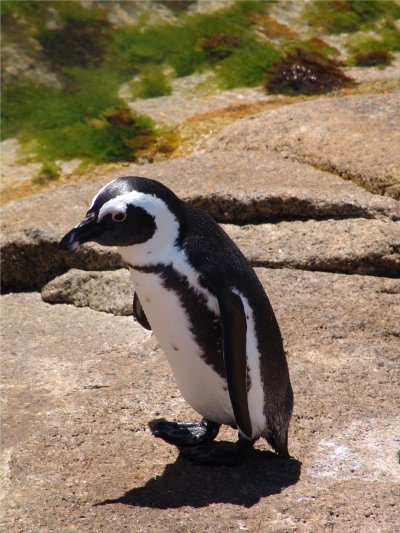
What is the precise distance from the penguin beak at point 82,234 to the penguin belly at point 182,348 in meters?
0.20

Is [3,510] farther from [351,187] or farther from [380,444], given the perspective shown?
[351,187]

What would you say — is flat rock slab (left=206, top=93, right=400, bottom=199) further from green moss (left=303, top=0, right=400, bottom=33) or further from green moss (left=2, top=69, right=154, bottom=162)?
green moss (left=303, top=0, right=400, bottom=33)

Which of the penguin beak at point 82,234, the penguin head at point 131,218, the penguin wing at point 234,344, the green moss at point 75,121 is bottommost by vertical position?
the green moss at point 75,121

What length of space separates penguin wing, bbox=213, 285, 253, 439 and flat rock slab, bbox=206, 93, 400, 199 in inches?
88.8

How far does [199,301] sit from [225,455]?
0.63 meters

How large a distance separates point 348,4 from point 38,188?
424 cm

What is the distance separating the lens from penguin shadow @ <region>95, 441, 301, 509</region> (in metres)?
3.10

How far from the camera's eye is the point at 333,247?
4688 mm

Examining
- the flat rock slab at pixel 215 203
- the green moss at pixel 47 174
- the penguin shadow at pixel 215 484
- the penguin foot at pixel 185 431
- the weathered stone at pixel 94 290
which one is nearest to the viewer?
the penguin shadow at pixel 215 484

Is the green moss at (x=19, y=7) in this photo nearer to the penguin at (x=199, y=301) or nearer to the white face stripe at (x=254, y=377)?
the penguin at (x=199, y=301)

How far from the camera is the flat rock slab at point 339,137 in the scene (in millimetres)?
5195

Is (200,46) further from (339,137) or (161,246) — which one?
(161,246)

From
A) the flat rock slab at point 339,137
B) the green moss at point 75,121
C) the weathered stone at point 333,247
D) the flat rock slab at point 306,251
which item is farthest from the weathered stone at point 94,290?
the green moss at point 75,121

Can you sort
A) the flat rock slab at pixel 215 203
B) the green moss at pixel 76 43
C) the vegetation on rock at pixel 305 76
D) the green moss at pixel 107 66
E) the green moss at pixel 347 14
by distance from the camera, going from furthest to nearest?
the green moss at pixel 347 14 < the green moss at pixel 76 43 < the vegetation on rock at pixel 305 76 < the green moss at pixel 107 66 < the flat rock slab at pixel 215 203
